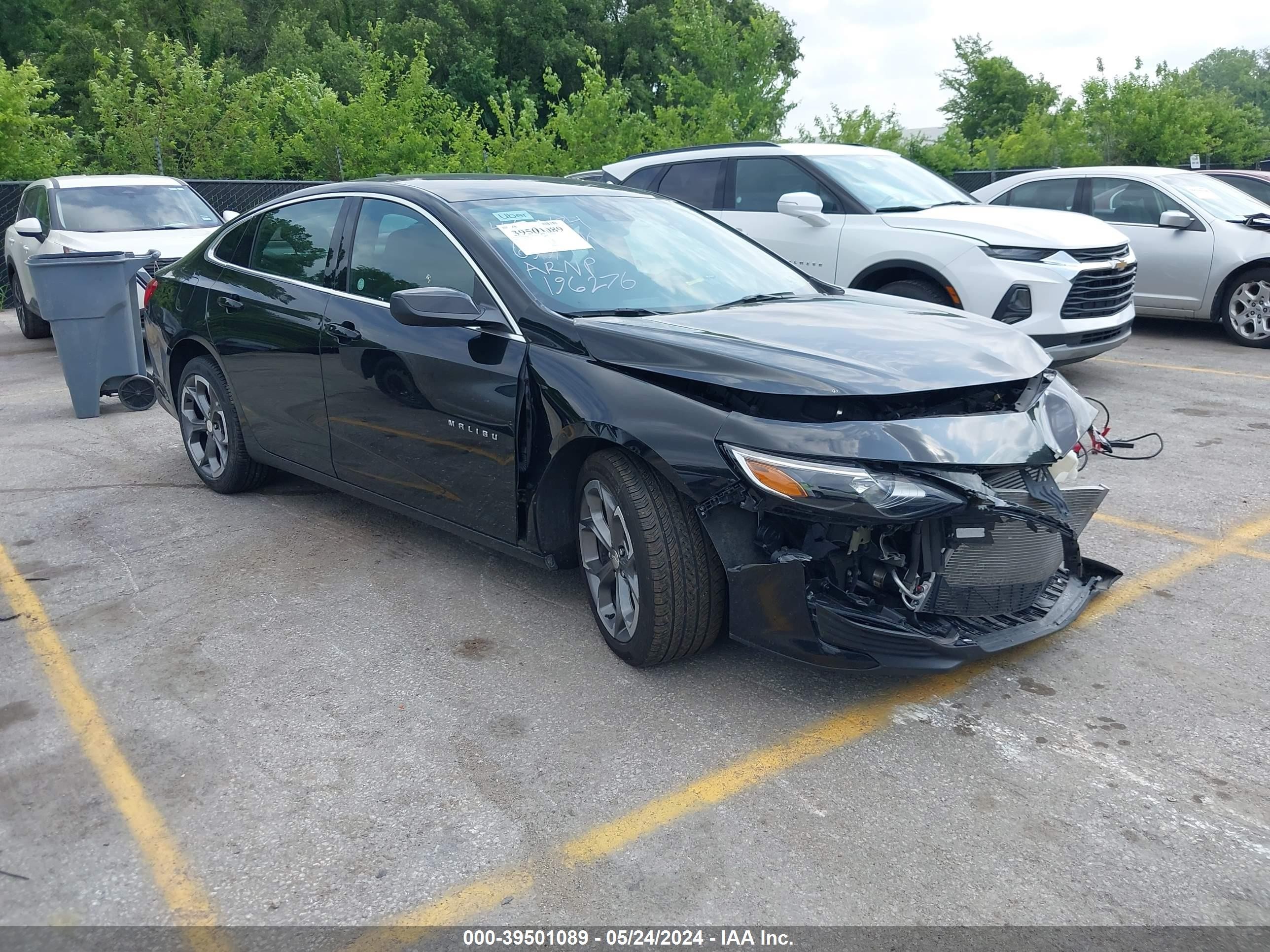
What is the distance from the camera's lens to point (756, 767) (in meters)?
3.25

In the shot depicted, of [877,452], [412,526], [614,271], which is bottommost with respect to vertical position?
[412,526]

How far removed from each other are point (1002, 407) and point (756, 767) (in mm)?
1400

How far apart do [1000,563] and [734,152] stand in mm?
6858

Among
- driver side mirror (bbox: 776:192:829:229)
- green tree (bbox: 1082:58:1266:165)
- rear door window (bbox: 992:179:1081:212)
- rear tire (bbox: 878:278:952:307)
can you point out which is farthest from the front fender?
green tree (bbox: 1082:58:1266:165)

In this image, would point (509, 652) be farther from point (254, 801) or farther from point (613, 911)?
point (613, 911)

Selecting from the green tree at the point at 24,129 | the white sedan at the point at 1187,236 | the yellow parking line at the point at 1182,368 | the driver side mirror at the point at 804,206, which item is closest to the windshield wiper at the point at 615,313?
the driver side mirror at the point at 804,206

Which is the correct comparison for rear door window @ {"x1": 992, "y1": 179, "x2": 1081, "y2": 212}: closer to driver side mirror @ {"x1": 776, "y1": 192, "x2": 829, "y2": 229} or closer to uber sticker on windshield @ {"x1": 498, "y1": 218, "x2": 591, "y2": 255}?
driver side mirror @ {"x1": 776, "y1": 192, "x2": 829, "y2": 229}

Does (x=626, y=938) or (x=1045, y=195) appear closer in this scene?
(x=626, y=938)

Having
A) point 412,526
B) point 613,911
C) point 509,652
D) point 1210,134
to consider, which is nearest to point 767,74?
point 1210,134

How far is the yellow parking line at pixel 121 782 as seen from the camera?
268cm

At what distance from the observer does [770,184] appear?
9305 millimetres

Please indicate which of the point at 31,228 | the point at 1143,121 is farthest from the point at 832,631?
the point at 1143,121

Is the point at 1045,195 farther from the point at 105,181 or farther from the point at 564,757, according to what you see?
the point at 564,757

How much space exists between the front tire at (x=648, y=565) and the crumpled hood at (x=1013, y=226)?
17.1 ft
